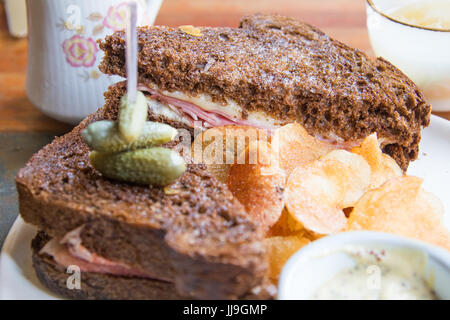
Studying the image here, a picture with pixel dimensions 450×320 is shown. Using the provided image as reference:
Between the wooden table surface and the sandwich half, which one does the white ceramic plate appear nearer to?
the sandwich half

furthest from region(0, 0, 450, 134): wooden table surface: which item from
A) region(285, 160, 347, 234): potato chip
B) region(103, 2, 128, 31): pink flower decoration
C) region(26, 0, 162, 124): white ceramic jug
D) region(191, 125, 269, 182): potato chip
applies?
region(285, 160, 347, 234): potato chip

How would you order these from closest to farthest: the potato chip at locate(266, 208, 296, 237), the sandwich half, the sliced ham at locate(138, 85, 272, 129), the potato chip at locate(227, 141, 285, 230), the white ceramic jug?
1. the sandwich half
2. the potato chip at locate(227, 141, 285, 230)
3. the potato chip at locate(266, 208, 296, 237)
4. the sliced ham at locate(138, 85, 272, 129)
5. the white ceramic jug

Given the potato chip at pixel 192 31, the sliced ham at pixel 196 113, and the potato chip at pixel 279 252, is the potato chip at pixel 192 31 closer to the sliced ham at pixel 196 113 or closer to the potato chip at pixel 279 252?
the sliced ham at pixel 196 113

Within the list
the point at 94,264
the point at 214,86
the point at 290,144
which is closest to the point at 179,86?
the point at 214,86

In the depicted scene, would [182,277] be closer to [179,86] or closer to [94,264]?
[94,264]
